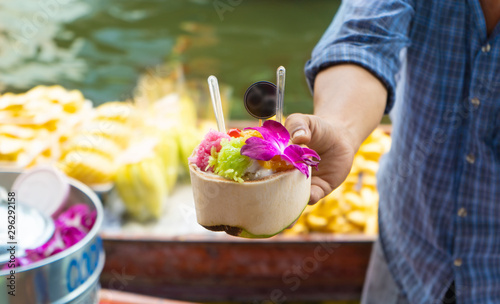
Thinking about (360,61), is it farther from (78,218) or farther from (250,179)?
(78,218)

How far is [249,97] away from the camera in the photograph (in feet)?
2.56

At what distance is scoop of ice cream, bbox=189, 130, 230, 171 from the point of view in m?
0.84

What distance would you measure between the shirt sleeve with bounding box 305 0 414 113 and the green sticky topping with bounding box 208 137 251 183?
491mm

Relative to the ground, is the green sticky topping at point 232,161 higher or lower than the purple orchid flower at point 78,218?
higher

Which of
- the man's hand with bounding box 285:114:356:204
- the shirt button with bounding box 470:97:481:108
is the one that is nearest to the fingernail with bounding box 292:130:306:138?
the man's hand with bounding box 285:114:356:204

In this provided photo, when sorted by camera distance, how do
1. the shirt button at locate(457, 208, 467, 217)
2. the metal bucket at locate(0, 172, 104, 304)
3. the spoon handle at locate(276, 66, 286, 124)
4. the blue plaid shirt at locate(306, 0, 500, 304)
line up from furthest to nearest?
the shirt button at locate(457, 208, 467, 217) < the blue plaid shirt at locate(306, 0, 500, 304) < the metal bucket at locate(0, 172, 104, 304) < the spoon handle at locate(276, 66, 286, 124)

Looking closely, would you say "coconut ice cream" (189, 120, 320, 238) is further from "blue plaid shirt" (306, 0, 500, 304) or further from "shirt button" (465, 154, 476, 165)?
"shirt button" (465, 154, 476, 165)

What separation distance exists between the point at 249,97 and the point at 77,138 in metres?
1.81

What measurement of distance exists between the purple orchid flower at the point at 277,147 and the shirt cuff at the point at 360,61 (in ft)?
1.43

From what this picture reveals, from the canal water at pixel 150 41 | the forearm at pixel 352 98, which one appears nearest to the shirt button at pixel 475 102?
the forearm at pixel 352 98

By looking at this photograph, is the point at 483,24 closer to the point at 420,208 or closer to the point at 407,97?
the point at 407,97

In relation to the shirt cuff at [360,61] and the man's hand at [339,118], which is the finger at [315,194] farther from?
the shirt cuff at [360,61]

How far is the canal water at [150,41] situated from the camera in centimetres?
352

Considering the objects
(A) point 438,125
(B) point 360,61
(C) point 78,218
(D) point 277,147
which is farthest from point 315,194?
(C) point 78,218
